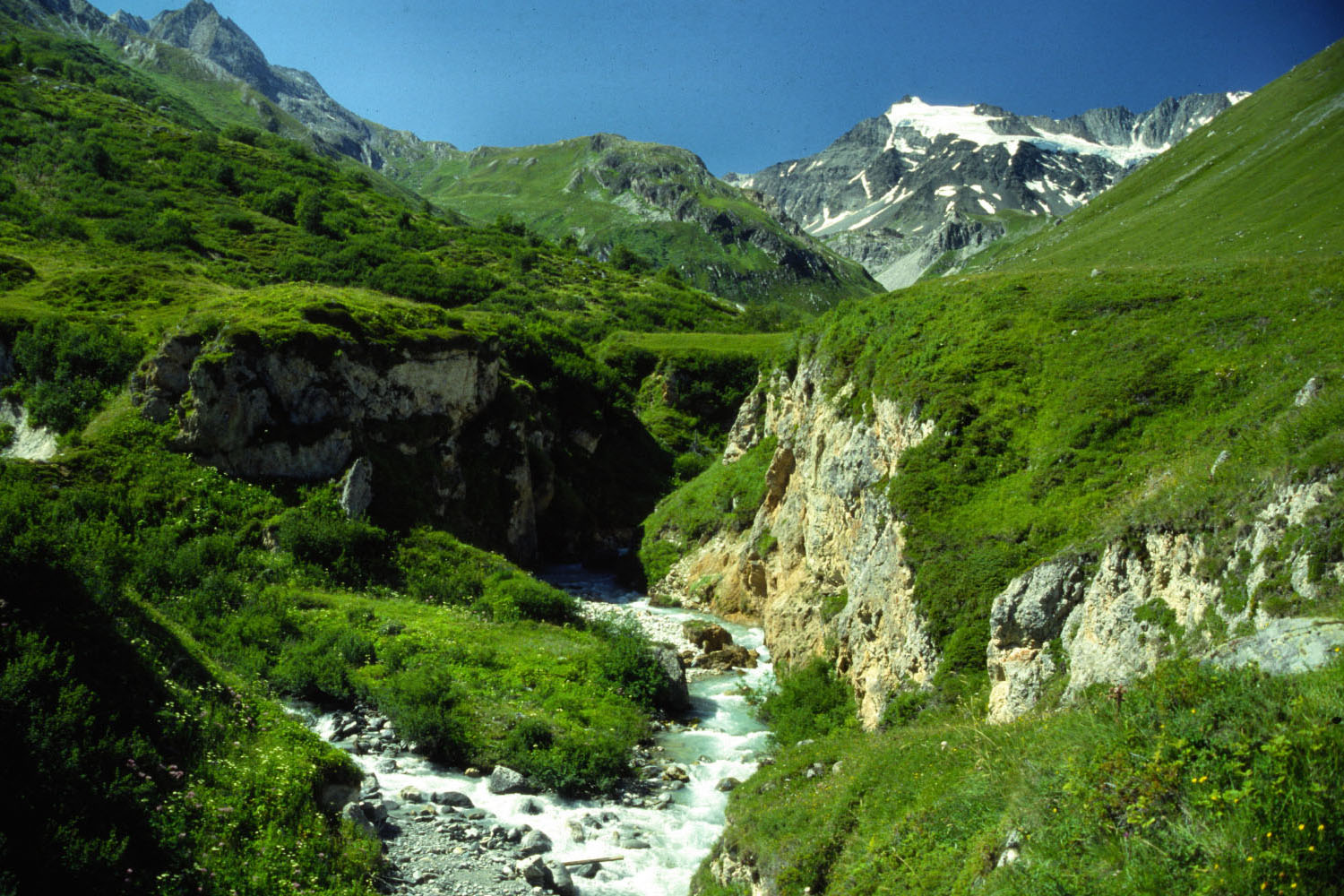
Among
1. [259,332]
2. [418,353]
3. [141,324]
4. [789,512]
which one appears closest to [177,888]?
[789,512]

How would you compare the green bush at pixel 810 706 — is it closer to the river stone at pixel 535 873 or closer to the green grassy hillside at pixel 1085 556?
the green grassy hillside at pixel 1085 556

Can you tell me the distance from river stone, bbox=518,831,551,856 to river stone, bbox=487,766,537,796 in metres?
2.29

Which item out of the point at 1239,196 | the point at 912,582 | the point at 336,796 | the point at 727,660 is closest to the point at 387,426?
the point at 727,660

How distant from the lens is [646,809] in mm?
17562

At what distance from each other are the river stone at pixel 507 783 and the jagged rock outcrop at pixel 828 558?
9.16 meters

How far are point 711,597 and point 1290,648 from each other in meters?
30.7

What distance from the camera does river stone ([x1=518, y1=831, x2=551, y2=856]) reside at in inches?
590

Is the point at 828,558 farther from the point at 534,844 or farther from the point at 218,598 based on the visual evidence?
the point at 218,598

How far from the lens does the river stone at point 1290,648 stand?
22.1ft

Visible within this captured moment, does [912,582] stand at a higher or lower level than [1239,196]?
lower

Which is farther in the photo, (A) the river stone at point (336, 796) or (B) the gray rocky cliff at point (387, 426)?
(B) the gray rocky cliff at point (387, 426)

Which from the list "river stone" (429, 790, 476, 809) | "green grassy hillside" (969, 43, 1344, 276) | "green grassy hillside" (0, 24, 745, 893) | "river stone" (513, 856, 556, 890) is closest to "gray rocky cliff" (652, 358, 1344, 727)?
"green grassy hillside" (0, 24, 745, 893)

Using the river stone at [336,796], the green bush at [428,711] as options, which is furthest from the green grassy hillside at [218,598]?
the river stone at [336,796]

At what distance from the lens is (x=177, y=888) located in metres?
9.76
